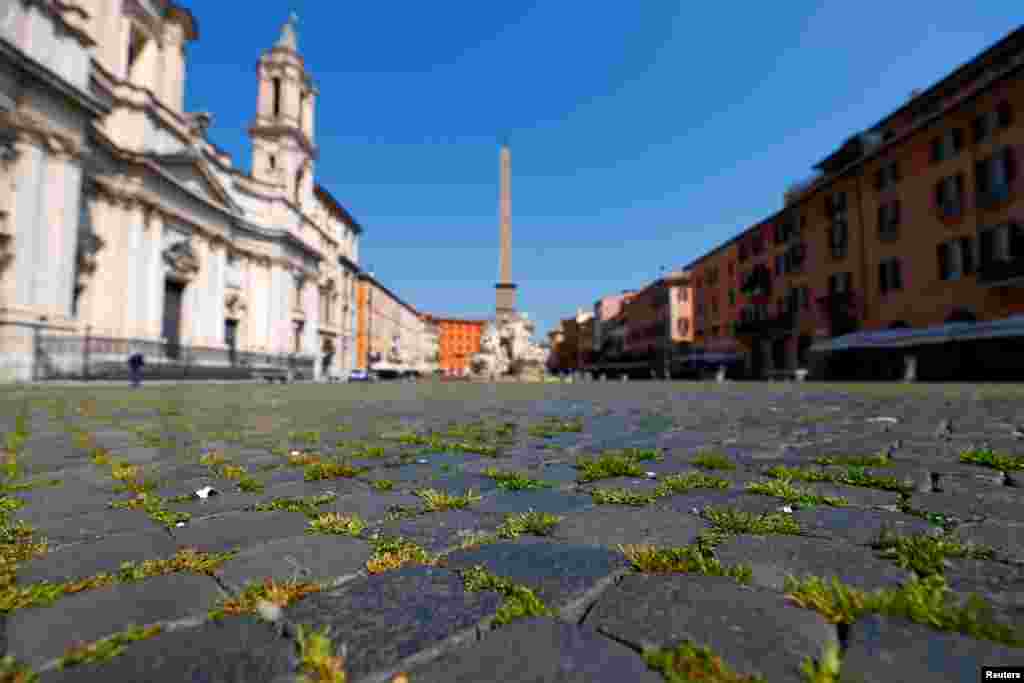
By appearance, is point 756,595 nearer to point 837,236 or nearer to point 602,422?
point 602,422

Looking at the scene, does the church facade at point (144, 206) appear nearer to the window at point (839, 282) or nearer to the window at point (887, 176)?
the window at point (887, 176)

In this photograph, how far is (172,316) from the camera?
30.7 metres

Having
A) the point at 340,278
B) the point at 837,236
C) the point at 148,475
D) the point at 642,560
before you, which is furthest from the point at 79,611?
the point at 340,278

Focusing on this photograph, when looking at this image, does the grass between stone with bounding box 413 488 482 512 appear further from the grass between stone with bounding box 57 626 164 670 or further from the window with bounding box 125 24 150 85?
the window with bounding box 125 24 150 85

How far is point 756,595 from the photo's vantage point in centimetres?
143

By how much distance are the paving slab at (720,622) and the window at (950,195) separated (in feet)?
97.2

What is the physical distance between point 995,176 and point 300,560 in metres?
29.7

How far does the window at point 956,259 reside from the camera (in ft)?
72.5

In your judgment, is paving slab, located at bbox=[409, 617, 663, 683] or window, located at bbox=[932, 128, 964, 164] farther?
window, located at bbox=[932, 128, 964, 164]

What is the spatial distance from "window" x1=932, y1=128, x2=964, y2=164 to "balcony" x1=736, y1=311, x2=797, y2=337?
40.6 ft

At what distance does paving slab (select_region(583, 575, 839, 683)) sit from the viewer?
112cm

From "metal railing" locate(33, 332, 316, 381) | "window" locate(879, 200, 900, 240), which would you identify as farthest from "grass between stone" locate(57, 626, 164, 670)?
"window" locate(879, 200, 900, 240)
